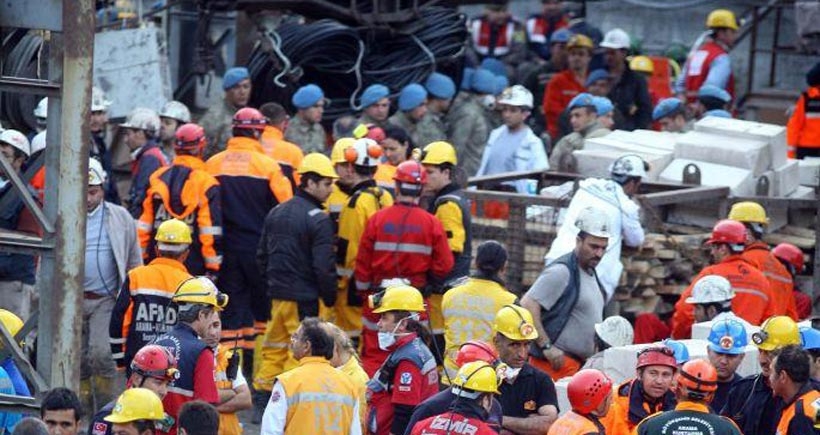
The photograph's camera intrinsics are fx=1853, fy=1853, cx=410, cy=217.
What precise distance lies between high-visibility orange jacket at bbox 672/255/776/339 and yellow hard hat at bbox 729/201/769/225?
3.31 ft

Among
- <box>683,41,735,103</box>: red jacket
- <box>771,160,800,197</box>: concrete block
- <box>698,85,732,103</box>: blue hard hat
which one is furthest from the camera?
<box>683,41,735,103</box>: red jacket

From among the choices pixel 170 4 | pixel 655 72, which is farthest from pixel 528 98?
pixel 655 72

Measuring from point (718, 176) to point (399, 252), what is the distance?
3564mm

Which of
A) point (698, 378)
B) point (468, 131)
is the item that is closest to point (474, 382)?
point (698, 378)

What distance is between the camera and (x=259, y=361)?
1462 centimetres

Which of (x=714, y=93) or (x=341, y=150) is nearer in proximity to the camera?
(x=341, y=150)

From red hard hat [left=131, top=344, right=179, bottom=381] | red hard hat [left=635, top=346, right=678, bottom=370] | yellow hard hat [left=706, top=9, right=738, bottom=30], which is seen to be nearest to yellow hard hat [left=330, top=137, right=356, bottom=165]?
red hard hat [left=635, top=346, right=678, bottom=370]

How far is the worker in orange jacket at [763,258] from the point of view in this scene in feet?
45.0

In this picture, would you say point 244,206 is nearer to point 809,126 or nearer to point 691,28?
point 809,126

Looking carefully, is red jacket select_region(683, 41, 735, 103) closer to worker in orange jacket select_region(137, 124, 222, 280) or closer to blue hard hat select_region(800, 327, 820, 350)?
worker in orange jacket select_region(137, 124, 222, 280)

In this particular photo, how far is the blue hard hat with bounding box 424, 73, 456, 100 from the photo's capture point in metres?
18.4

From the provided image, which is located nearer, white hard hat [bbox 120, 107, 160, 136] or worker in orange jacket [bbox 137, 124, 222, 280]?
worker in orange jacket [bbox 137, 124, 222, 280]

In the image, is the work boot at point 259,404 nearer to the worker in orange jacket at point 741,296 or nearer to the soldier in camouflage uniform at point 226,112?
the worker in orange jacket at point 741,296

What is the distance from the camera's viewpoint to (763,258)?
1377cm
